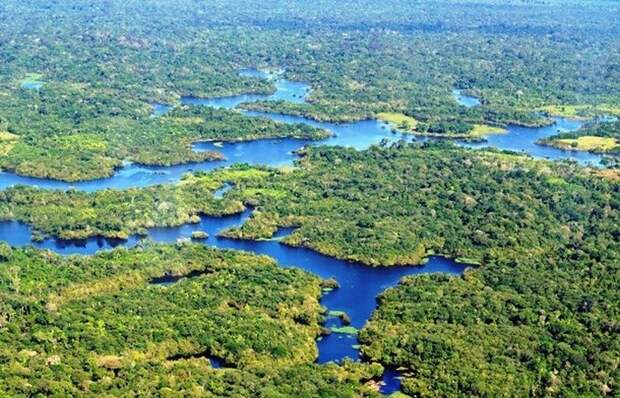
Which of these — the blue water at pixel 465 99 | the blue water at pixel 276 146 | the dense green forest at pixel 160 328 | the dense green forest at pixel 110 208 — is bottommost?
the dense green forest at pixel 160 328

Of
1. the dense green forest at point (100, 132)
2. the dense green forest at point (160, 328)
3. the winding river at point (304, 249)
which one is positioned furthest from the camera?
the dense green forest at point (100, 132)

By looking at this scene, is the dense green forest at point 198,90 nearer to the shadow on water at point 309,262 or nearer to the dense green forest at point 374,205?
the dense green forest at point 374,205

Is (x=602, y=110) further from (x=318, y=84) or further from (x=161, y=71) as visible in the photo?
(x=161, y=71)

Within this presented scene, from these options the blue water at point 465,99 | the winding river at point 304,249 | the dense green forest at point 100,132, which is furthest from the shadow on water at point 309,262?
the blue water at point 465,99

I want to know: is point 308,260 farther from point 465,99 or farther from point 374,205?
point 465,99

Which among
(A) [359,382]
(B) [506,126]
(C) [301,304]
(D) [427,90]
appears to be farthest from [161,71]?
(A) [359,382]
